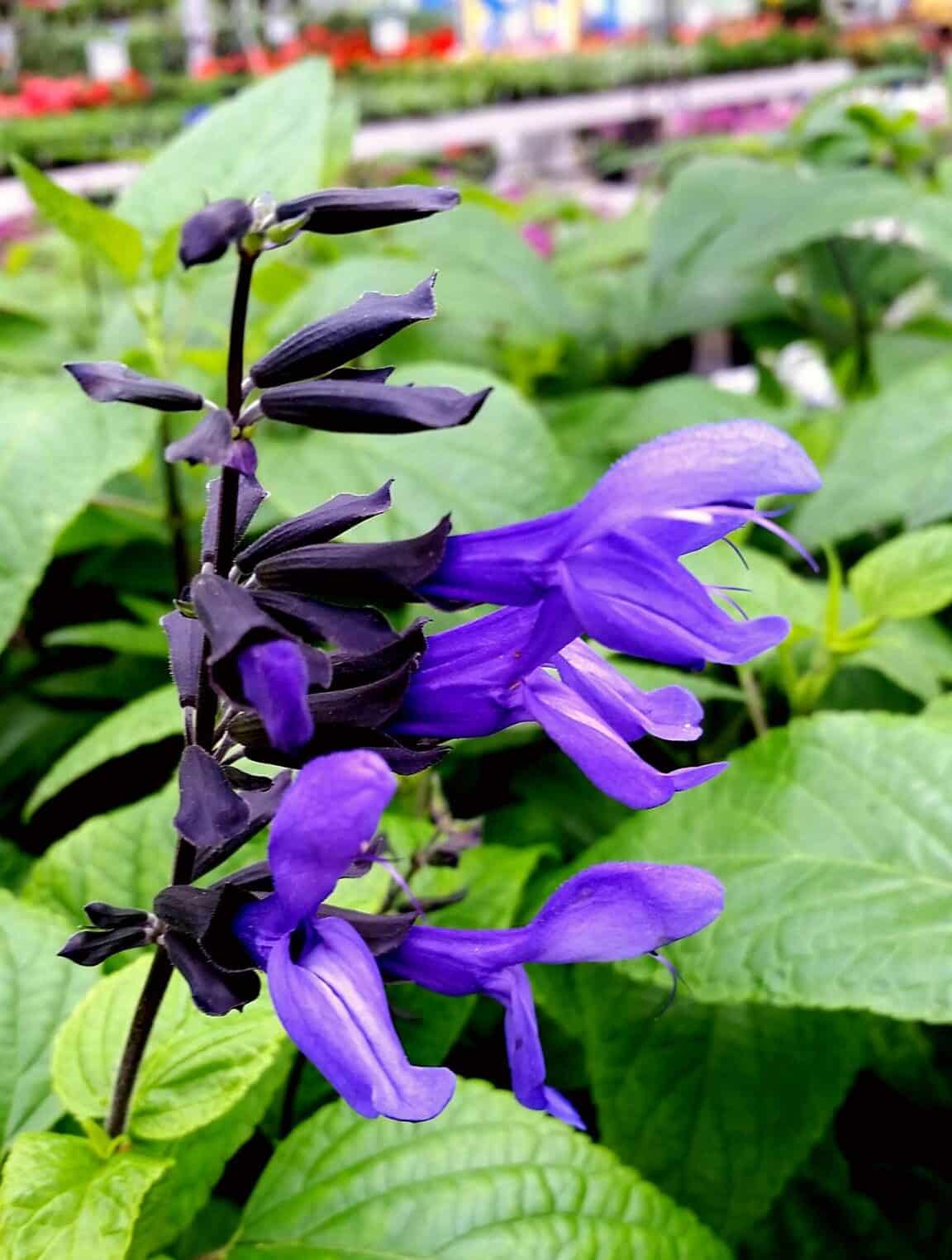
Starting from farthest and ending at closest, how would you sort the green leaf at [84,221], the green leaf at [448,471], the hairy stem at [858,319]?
the hairy stem at [858,319] → the green leaf at [84,221] → the green leaf at [448,471]

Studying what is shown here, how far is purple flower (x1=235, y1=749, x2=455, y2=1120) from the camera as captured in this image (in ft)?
1.38

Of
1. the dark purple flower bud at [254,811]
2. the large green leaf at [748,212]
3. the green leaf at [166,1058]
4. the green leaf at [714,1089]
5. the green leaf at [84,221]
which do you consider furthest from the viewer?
the large green leaf at [748,212]

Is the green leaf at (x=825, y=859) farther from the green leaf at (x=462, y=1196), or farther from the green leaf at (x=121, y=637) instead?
the green leaf at (x=121, y=637)

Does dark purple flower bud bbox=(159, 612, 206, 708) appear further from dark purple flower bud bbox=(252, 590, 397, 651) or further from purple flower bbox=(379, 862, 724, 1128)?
purple flower bbox=(379, 862, 724, 1128)

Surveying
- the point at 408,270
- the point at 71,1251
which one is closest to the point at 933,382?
the point at 408,270

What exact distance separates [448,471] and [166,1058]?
58cm

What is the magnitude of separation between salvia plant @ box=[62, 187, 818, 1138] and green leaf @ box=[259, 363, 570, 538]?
0.52 meters

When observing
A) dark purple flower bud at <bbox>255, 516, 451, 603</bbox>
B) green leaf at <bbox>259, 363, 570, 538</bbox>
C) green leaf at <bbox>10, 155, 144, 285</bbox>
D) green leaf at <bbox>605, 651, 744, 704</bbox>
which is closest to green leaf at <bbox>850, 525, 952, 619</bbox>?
green leaf at <bbox>605, 651, 744, 704</bbox>

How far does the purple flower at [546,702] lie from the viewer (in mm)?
489

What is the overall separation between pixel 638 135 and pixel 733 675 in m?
5.34

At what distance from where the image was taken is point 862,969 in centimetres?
71

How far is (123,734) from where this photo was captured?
37.4 inches

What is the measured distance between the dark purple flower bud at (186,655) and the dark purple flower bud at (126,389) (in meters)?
0.10

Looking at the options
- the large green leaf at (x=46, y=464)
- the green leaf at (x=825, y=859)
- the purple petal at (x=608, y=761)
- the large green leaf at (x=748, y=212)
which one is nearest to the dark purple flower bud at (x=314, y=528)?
the purple petal at (x=608, y=761)
